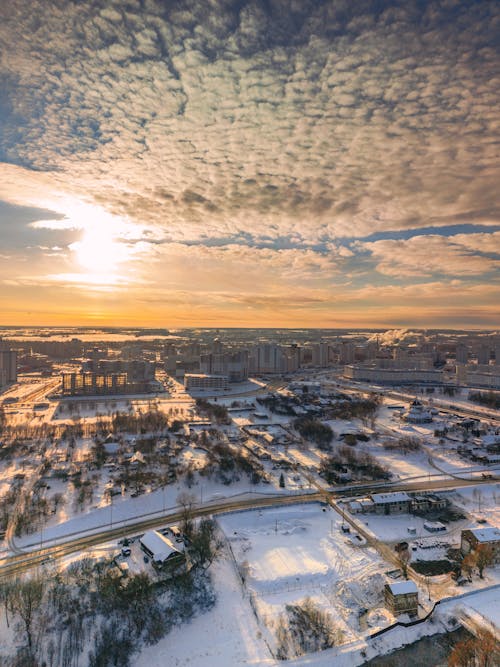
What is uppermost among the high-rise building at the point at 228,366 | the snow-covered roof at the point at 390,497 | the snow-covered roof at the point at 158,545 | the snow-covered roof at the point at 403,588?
the high-rise building at the point at 228,366

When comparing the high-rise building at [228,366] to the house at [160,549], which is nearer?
the house at [160,549]

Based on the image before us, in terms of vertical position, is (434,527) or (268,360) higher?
(268,360)

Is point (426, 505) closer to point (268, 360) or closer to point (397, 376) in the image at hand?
point (397, 376)

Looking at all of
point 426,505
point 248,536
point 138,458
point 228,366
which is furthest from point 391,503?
point 228,366

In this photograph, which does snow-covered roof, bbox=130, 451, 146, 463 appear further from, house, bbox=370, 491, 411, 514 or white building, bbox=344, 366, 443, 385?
white building, bbox=344, 366, 443, 385

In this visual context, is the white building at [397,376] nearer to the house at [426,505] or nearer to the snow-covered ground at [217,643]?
the house at [426,505]

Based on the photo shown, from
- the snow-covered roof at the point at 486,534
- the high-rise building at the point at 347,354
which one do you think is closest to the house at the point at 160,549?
the snow-covered roof at the point at 486,534
